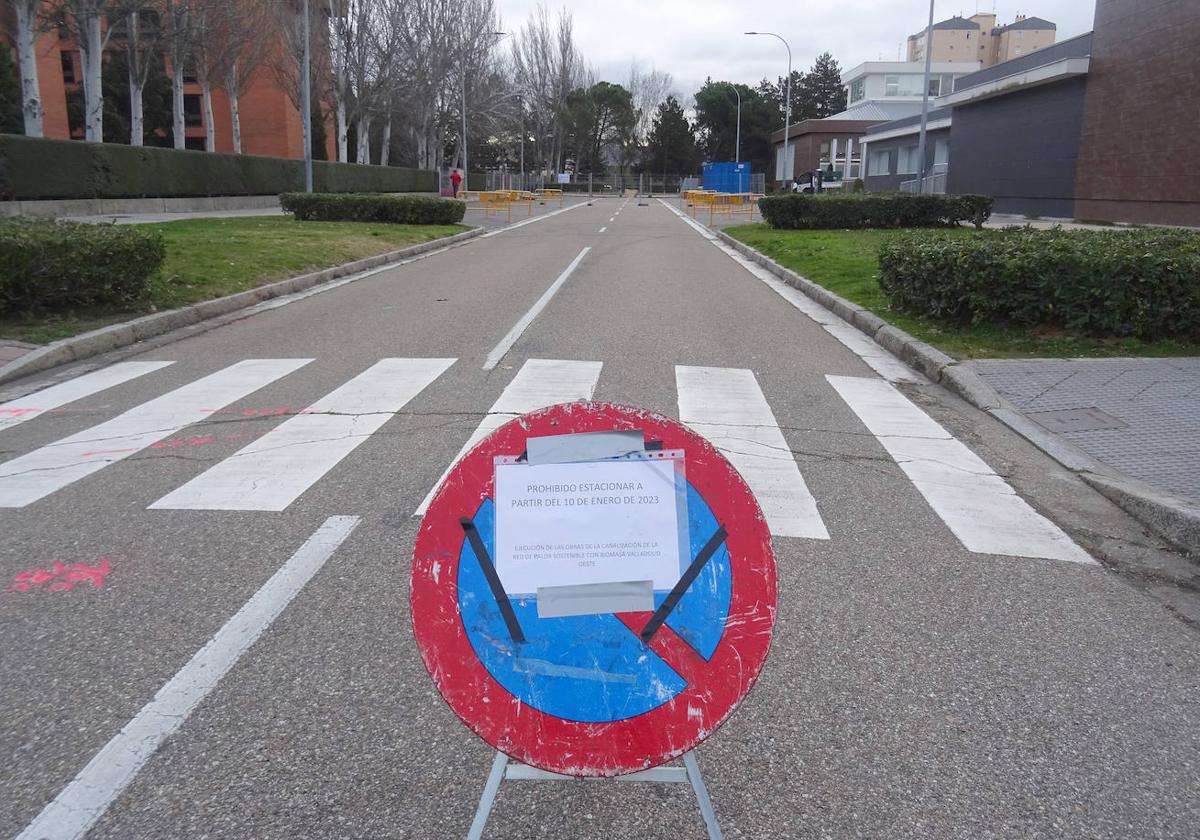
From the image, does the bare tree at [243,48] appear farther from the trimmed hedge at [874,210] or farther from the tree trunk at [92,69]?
the trimmed hedge at [874,210]

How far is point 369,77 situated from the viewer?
5400cm

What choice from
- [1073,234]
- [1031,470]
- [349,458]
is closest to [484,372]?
[349,458]

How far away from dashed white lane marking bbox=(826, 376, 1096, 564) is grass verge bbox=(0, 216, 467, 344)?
7951 mm

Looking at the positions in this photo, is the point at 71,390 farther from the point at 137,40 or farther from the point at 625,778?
the point at 137,40

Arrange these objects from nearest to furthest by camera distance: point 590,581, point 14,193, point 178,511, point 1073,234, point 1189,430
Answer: point 590,581
point 178,511
point 1189,430
point 1073,234
point 14,193

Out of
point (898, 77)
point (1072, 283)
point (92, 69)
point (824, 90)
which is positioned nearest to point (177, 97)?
point (92, 69)

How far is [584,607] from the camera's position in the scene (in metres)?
2.37

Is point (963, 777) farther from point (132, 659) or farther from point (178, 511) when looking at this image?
point (178, 511)

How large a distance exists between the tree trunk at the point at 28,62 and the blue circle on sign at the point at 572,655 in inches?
1189

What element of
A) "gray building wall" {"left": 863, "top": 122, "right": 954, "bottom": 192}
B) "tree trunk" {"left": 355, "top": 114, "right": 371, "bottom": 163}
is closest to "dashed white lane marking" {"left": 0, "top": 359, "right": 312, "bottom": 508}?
"gray building wall" {"left": 863, "top": 122, "right": 954, "bottom": 192}

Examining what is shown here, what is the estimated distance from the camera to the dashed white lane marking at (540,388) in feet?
23.0

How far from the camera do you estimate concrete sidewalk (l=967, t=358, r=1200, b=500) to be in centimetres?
621

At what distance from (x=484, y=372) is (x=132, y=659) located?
5.27 meters

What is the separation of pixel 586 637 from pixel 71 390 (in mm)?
7425
